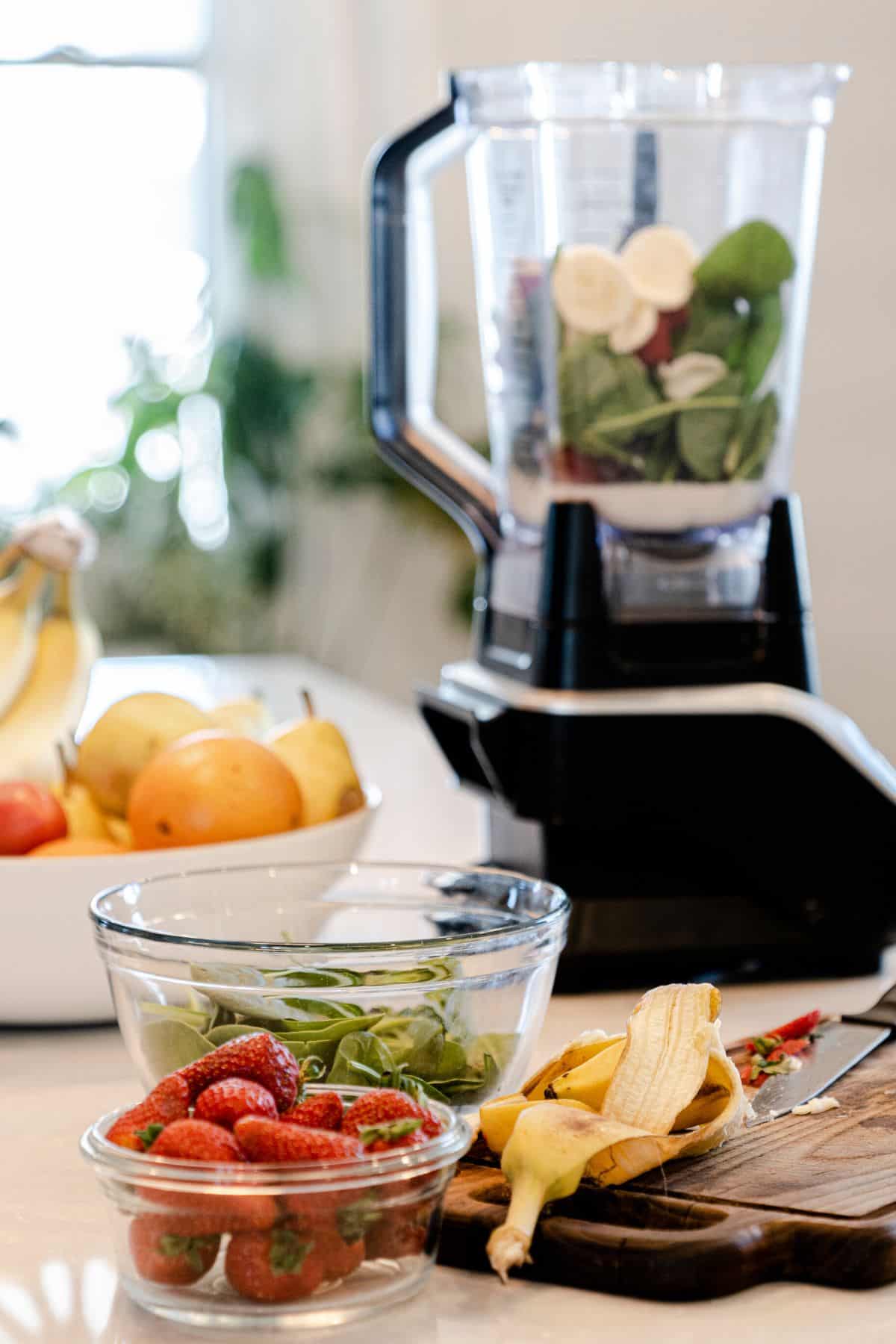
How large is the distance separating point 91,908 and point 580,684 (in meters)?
0.33

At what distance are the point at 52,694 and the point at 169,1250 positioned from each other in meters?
0.67

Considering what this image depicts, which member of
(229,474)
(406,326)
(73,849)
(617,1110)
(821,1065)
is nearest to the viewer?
(617,1110)

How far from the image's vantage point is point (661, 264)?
958mm

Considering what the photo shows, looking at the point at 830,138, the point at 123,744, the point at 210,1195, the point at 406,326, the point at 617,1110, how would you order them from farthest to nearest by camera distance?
the point at 830,138
the point at 406,326
the point at 123,744
the point at 617,1110
the point at 210,1195

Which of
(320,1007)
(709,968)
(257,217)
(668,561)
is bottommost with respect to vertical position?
(709,968)

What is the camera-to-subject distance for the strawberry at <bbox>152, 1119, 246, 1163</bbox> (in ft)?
1.63

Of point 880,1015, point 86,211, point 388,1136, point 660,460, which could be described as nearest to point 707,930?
point 880,1015

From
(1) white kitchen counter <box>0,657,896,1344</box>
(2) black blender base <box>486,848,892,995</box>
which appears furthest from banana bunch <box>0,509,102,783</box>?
(2) black blender base <box>486,848,892,995</box>

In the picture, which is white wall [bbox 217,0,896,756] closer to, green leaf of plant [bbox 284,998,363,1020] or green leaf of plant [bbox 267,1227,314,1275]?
green leaf of plant [bbox 284,998,363,1020]

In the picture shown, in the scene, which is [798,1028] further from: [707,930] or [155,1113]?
[155,1113]

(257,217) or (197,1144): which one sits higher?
(257,217)

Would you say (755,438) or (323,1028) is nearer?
(323,1028)

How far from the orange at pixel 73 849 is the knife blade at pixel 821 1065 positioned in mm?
345

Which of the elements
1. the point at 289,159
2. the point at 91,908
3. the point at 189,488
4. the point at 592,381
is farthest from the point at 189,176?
the point at 91,908
